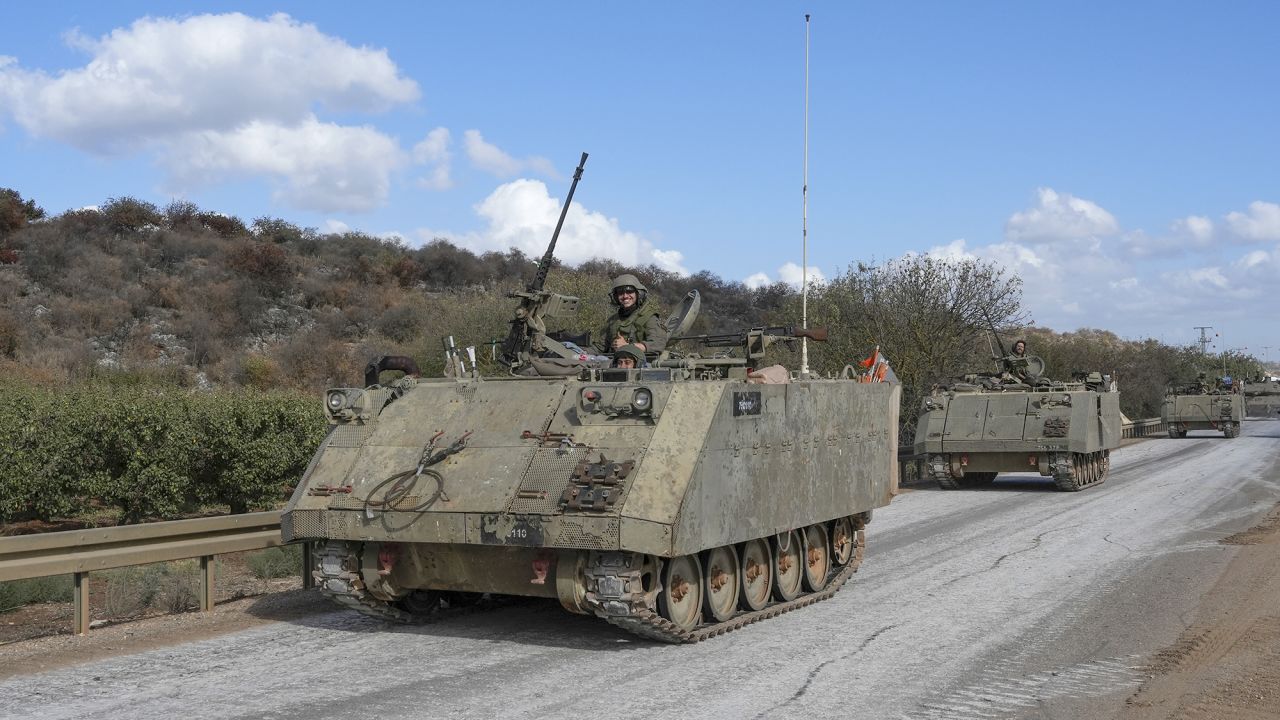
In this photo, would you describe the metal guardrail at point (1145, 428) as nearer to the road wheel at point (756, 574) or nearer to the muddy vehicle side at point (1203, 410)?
the muddy vehicle side at point (1203, 410)

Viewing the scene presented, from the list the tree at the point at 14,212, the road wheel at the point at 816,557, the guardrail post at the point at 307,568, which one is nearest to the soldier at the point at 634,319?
the road wheel at the point at 816,557

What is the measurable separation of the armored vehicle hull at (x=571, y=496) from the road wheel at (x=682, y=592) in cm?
2

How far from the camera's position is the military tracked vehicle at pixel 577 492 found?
8.45 m

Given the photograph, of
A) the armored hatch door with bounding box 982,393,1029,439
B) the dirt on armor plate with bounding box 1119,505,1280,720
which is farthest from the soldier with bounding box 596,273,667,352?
the armored hatch door with bounding box 982,393,1029,439

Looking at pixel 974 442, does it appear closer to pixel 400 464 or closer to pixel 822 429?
pixel 822 429

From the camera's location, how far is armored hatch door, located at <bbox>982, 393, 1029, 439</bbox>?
2398 cm

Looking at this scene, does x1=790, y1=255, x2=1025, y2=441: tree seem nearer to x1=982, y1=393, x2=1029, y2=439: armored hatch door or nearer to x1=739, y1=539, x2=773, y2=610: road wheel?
x1=982, y1=393, x2=1029, y2=439: armored hatch door

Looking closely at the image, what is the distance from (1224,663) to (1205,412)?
42.8 metres

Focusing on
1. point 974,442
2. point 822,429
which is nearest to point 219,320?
point 974,442

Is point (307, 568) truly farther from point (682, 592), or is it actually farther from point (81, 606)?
point (682, 592)

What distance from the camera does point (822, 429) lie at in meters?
11.2

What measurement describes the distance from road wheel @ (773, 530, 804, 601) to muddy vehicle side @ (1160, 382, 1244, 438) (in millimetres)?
41091

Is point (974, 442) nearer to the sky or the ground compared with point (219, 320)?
nearer to the ground

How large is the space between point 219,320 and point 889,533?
89.1ft
